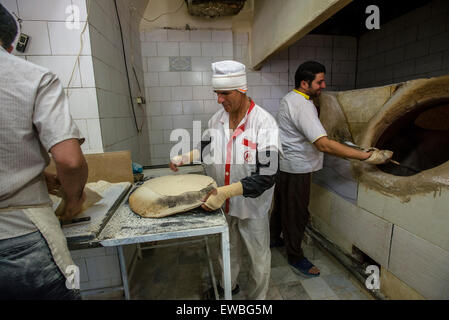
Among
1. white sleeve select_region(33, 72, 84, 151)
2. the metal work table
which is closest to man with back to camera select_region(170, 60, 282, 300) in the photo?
the metal work table

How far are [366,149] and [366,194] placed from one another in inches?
15.4

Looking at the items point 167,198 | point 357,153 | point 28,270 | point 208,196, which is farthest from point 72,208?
point 357,153

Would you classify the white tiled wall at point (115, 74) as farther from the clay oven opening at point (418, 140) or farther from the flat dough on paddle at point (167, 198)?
the clay oven opening at point (418, 140)

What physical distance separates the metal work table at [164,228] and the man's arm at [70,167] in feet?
0.71

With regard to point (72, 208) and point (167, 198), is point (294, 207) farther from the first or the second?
point (72, 208)

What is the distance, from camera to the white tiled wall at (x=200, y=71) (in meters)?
3.11

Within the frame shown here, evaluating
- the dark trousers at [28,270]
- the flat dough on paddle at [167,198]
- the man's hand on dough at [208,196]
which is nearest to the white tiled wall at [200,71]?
the flat dough on paddle at [167,198]

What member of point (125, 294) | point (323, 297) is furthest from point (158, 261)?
point (323, 297)

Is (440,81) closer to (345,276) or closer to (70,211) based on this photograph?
(345,276)

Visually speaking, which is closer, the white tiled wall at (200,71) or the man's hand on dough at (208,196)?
the man's hand on dough at (208,196)

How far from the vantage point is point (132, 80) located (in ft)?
8.45

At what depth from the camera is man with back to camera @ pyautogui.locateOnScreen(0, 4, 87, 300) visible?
0.72 metres

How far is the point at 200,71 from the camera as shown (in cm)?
320

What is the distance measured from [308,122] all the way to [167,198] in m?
1.28
